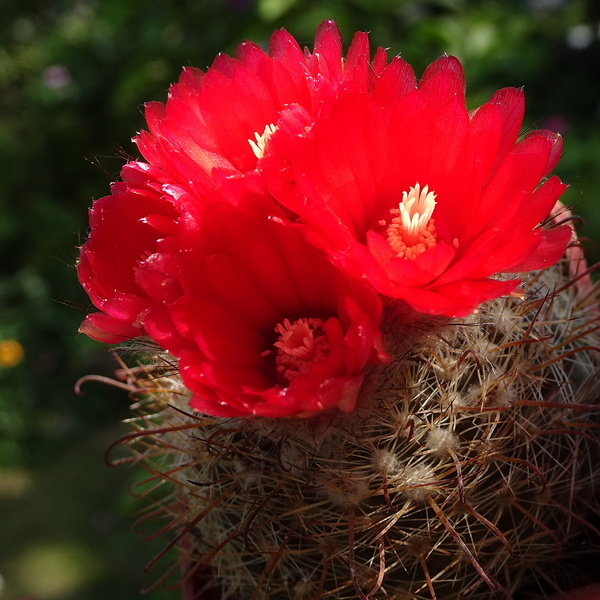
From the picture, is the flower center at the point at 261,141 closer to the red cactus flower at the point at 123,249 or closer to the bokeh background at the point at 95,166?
the red cactus flower at the point at 123,249

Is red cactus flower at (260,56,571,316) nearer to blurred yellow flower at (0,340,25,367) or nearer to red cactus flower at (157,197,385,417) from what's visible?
red cactus flower at (157,197,385,417)

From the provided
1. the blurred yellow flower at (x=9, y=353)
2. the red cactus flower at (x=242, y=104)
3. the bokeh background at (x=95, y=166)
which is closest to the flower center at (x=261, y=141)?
the red cactus flower at (x=242, y=104)

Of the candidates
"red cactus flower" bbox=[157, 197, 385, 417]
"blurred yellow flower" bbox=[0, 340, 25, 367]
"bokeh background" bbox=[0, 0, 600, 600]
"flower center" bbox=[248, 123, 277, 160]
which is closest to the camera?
"red cactus flower" bbox=[157, 197, 385, 417]

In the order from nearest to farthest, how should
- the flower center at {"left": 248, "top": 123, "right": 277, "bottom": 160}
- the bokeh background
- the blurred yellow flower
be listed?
the flower center at {"left": 248, "top": 123, "right": 277, "bottom": 160} < the bokeh background < the blurred yellow flower

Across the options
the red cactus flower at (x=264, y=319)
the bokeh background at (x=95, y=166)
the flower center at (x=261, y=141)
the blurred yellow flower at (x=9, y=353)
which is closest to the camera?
the red cactus flower at (x=264, y=319)

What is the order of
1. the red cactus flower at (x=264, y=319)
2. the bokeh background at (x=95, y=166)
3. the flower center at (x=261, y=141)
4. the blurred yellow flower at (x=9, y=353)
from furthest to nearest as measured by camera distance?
1. the blurred yellow flower at (x=9, y=353)
2. the bokeh background at (x=95, y=166)
3. the flower center at (x=261, y=141)
4. the red cactus flower at (x=264, y=319)

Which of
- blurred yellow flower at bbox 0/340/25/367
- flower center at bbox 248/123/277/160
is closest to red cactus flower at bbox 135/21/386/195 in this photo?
flower center at bbox 248/123/277/160

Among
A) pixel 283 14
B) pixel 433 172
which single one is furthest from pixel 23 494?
pixel 433 172

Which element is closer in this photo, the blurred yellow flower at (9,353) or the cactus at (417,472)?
the cactus at (417,472)
